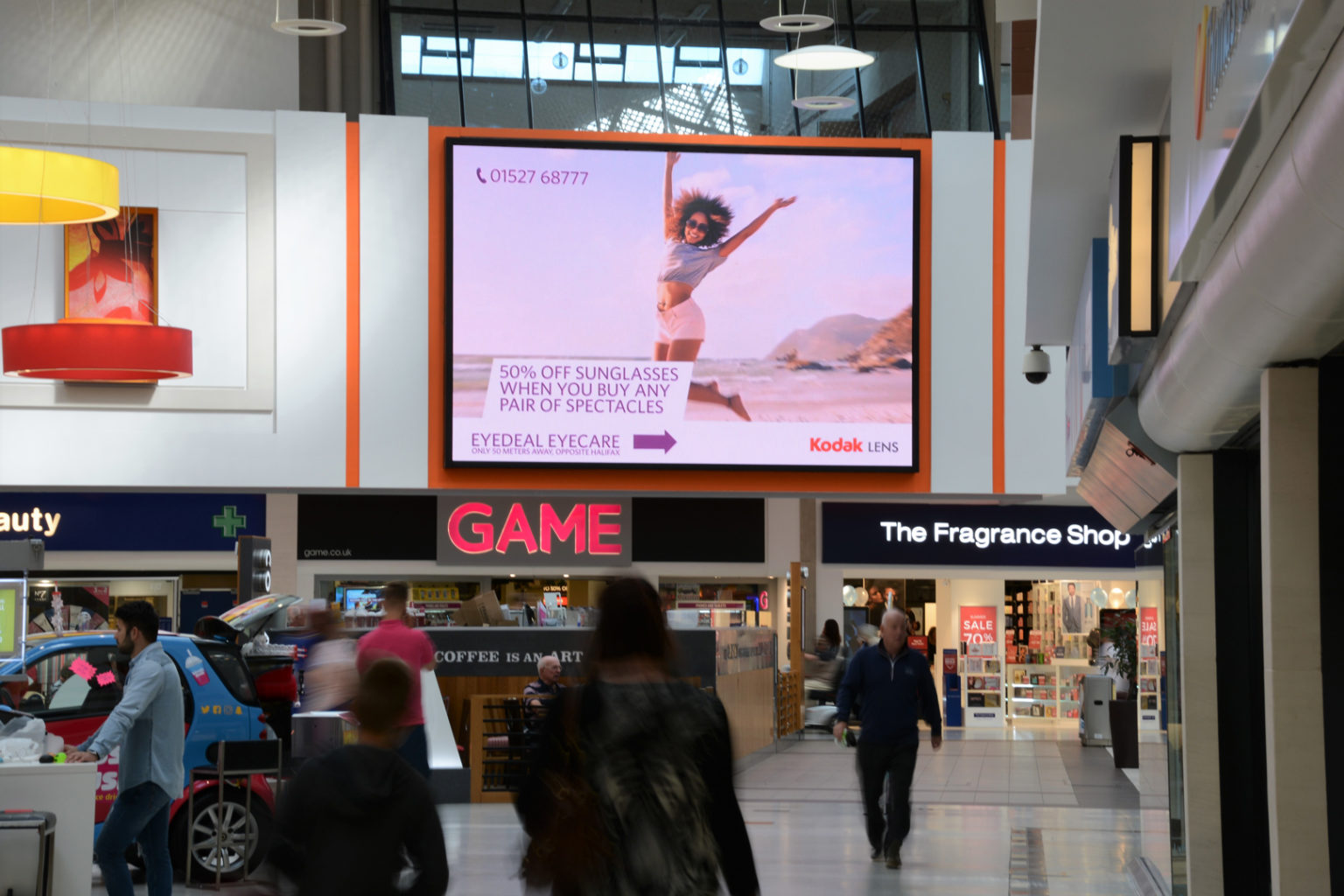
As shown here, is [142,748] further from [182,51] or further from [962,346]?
[182,51]

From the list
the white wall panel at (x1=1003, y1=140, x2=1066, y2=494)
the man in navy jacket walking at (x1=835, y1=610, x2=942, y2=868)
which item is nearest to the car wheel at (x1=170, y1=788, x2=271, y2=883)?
the man in navy jacket walking at (x1=835, y1=610, x2=942, y2=868)

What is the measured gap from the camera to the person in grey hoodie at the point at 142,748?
687 cm

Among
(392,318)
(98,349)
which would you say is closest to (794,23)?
(392,318)

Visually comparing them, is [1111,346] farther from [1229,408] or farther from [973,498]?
[973,498]

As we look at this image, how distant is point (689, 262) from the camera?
15.7 metres

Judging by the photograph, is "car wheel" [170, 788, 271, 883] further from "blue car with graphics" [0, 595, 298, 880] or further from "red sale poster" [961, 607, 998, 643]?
"red sale poster" [961, 607, 998, 643]

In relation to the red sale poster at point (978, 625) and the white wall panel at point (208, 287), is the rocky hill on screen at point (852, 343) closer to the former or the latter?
the white wall panel at point (208, 287)

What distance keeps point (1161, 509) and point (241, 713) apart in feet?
18.3

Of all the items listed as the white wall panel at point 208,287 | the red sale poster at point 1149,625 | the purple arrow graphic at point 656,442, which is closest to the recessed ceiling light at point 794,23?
the purple arrow graphic at point 656,442

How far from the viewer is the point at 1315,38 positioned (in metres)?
2.87

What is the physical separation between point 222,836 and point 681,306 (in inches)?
315

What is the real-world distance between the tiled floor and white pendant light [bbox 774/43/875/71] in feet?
24.5

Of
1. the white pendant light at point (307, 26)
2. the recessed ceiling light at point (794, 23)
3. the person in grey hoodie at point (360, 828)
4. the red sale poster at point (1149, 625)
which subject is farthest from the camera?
the recessed ceiling light at point (794, 23)

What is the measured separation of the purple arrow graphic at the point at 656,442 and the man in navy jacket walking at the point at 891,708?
608cm
